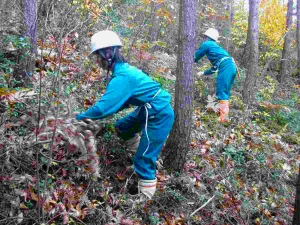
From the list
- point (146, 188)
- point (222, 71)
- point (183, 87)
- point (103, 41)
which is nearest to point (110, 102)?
point (103, 41)

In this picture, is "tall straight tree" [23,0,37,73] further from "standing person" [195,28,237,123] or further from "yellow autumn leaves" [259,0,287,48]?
"yellow autumn leaves" [259,0,287,48]

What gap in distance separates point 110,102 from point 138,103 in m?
0.51

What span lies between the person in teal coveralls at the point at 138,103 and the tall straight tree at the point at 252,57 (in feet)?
19.2

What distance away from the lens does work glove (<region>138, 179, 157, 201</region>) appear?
467cm

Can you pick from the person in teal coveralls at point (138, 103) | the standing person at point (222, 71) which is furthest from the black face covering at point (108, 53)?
the standing person at point (222, 71)

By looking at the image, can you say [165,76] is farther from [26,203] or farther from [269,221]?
[26,203]

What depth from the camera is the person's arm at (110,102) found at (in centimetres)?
415

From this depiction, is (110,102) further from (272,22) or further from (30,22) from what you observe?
(272,22)

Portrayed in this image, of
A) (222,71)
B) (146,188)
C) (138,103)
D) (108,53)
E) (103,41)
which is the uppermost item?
(103,41)

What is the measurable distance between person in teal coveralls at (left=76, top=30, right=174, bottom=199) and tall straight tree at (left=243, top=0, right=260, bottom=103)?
5.86m

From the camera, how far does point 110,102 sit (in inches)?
164

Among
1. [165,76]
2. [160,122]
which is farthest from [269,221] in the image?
[165,76]

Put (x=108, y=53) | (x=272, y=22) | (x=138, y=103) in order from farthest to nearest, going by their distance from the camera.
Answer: (x=272, y=22) < (x=138, y=103) < (x=108, y=53)

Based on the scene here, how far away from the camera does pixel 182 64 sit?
5.38 m
